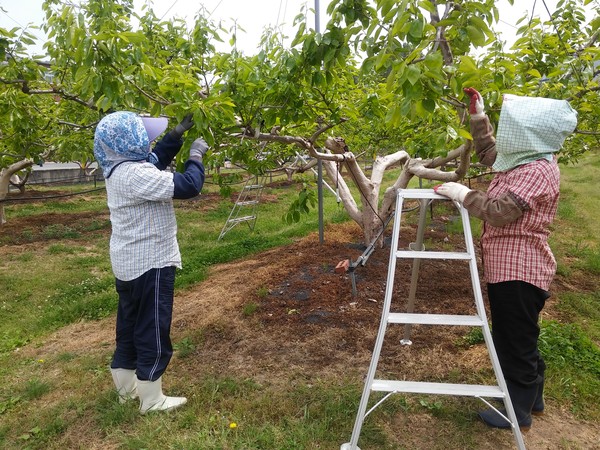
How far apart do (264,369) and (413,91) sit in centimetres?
214

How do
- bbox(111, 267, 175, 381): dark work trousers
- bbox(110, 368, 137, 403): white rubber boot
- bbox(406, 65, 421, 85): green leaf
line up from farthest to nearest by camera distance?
bbox(110, 368, 137, 403): white rubber boot, bbox(111, 267, 175, 381): dark work trousers, bbox(406, 65, 421, 85): green leaf

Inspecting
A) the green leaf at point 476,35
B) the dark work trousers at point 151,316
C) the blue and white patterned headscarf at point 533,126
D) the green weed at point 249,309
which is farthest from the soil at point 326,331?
the green leaf at point 476,35

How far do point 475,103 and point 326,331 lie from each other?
2121mm

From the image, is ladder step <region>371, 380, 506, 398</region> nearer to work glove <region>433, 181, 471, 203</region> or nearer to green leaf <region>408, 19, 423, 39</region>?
work glove <region>433, 181, 471, 203</region>

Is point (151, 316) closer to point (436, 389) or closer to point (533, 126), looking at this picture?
point (436, 389)

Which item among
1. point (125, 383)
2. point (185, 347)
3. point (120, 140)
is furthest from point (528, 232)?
point (185, 347)

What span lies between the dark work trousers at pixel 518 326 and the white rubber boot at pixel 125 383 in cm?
218

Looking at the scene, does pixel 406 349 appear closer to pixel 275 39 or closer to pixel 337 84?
pixel 337 84

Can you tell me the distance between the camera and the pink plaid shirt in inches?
79.4

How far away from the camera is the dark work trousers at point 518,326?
212 centimetres

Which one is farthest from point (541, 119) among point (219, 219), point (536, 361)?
point (219, 219)

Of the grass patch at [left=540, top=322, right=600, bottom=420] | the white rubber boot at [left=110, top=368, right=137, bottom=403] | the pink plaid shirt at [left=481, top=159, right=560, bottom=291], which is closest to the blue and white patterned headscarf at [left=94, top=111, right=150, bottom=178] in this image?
the white rubber boot at [left=110, top=368, right=137, bottom=403]

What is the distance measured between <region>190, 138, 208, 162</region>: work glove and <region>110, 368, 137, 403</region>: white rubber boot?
1394 millimetres

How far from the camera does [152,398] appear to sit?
8.47ft
